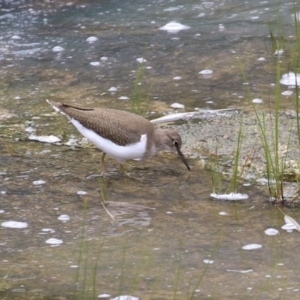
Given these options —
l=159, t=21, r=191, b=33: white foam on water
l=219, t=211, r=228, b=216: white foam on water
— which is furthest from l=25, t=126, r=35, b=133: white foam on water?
l=159, t=21, r=191, b=33: white foam on water

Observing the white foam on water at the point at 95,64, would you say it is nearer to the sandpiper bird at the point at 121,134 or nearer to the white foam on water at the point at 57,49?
the white foam on water at the point at 57,49

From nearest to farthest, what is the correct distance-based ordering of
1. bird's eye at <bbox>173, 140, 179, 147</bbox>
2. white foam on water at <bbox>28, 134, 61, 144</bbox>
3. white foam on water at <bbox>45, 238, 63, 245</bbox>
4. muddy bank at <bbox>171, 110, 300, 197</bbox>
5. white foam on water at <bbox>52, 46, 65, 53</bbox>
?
white foam on water at <bbox>45, 238, 63, 245</bbox> → muddy bank at <bbox>171, 110, 300, 197</bbox> → bird's eye at <bbox>173, 140, 179, 147</bbox> → white foam on water at <bbox>28, 134, 61, 144</bbox> → white foam on water at <bbox>52, 46, 65, 53</bbox>

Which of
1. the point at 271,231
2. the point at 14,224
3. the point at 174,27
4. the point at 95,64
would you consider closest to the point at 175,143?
the point at 271,231

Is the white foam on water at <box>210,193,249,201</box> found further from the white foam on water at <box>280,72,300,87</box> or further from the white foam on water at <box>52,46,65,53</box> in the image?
the white foam on water at <box>52,46,65,53</box>

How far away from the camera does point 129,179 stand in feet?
18.4

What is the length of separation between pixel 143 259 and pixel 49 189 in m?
1.23

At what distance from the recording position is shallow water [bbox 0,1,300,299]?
13.6ft

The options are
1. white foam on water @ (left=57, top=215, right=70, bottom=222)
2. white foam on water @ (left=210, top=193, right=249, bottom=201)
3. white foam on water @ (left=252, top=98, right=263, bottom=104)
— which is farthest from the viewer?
white foam on water @ (left=252, top=98, right=263, bottom=104)

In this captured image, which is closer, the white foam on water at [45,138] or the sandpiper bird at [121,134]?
the sandpiper bird at [121,134]

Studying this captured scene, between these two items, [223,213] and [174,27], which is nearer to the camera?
[223,213]

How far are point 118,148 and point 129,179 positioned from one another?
24cm

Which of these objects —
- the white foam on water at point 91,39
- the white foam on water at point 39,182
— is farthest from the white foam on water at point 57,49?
the white foam on water at point 39,182

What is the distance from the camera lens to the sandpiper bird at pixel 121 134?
18.3 feet

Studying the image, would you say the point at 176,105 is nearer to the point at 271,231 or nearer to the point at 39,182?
the point at 39,182
